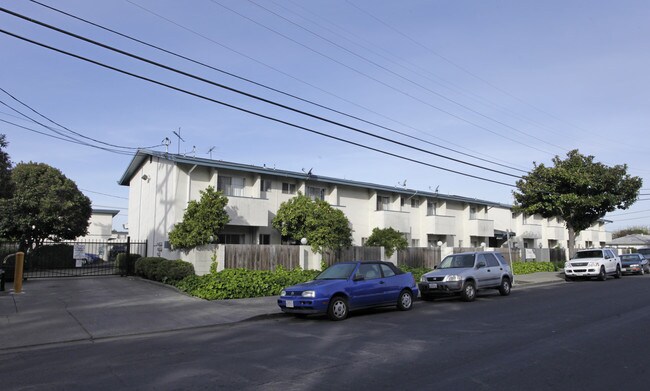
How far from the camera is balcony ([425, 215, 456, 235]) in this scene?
1375 inches

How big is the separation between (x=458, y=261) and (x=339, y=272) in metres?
6.07

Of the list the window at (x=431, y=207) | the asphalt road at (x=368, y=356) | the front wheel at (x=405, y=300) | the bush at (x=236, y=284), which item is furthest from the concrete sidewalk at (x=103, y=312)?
the window at (x=431, y=207)

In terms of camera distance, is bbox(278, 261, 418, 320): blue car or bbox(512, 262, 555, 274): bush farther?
bbox(512, 262, 555, 274): bush

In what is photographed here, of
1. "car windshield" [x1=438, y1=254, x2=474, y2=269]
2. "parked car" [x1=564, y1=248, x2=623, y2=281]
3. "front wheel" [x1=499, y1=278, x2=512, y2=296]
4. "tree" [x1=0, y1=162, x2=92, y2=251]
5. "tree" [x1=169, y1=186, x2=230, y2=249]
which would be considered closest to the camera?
"car windshield" [x1=438, y1=254, x2=474, y2=269]

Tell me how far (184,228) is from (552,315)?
1501 cm

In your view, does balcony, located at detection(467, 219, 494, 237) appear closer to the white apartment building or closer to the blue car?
the white apartment building

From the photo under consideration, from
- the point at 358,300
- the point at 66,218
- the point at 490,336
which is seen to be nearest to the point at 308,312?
the point at 358,300

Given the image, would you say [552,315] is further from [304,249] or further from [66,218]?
[66,218]

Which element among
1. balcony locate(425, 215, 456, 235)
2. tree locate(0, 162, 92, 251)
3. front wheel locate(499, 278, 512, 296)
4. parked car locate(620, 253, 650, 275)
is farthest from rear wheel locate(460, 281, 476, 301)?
tree locate(0, 162, 92, 251)

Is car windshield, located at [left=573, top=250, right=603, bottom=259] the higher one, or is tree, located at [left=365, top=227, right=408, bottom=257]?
tree, located at [left=365, top=227, right=408, bottom=257]

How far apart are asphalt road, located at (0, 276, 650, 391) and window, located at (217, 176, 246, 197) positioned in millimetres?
14351

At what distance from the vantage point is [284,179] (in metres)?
28.1

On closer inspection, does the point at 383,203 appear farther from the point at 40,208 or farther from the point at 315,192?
the point at 40,208

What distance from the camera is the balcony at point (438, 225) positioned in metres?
34.9
